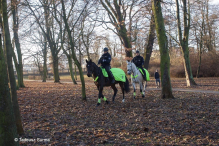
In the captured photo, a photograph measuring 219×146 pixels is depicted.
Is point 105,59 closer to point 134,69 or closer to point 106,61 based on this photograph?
point 106,61

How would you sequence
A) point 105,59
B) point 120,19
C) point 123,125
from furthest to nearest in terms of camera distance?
point 120,19, point 105,59, point 123,125

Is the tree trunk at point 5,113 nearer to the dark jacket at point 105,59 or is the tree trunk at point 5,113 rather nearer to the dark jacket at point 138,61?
the dark jacket at point 105,59

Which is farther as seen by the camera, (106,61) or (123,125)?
(106,61)

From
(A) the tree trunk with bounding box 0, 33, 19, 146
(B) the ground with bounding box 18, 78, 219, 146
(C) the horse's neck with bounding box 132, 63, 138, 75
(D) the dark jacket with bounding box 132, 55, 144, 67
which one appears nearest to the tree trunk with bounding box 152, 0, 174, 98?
(C) the horse's neck with bounding box 132, 63, 138, 75

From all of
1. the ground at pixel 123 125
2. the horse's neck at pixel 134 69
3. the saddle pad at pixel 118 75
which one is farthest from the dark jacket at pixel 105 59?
the ground at pixel 123 125

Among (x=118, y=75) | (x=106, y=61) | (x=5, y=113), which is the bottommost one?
(x=5, y=113)

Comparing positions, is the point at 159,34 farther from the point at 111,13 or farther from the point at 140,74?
the point at 111,13

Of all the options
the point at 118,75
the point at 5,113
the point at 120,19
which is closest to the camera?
the point at 5,113

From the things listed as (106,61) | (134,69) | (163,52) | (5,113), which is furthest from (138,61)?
(5,113)

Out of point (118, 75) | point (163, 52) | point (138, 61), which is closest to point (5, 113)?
point (118, 75)

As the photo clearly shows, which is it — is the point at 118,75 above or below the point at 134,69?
below

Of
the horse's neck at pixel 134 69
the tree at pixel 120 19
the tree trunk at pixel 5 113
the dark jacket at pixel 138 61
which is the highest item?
the tree at pixel 120 19

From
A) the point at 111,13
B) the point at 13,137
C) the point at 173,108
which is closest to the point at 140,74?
the point at 173,108

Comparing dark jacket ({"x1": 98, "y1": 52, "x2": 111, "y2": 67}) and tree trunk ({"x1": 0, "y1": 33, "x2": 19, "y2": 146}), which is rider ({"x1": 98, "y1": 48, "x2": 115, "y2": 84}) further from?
tree trunk ({"x1": 0, "y1": 33, "x2": 19, "y2": 146})
